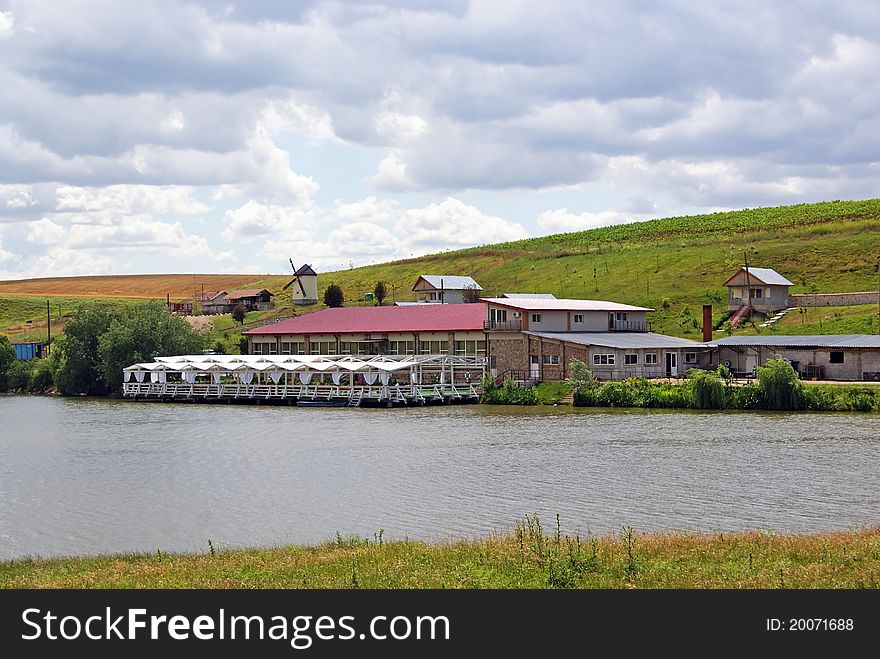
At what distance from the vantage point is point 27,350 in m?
106

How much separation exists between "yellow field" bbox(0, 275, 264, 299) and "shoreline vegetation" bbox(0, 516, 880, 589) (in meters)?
142

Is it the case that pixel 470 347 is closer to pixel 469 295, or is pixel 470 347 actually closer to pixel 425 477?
pixel 469 295

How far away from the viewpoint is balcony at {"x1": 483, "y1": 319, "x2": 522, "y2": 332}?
7012 cm

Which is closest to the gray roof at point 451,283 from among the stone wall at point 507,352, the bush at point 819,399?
the stone wall at point 507,352

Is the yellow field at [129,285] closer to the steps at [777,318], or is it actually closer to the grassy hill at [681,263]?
the grassy hill at [681,263]

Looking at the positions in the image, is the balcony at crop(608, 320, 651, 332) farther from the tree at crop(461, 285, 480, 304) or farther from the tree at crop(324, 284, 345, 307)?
the tree at crop(324, 284, 345, 307)

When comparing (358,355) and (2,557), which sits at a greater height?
(358,355)

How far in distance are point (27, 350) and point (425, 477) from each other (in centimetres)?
8039

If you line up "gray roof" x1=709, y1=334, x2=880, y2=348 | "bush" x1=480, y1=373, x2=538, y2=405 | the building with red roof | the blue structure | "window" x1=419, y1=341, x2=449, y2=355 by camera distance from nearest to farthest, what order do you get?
"gray roof" x1=709, y1=334, x2=880, y2=348
"bush" x1=480, y1=373, x2=538, y2=405
the building with red roof
"window" x1=419, y1=341, x2=449, y2=355
the blue structure

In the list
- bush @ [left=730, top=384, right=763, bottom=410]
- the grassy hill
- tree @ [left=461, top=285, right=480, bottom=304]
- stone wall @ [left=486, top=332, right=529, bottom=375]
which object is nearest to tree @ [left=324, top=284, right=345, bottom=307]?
the grassy hill

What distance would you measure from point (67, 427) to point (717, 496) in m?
37.1
